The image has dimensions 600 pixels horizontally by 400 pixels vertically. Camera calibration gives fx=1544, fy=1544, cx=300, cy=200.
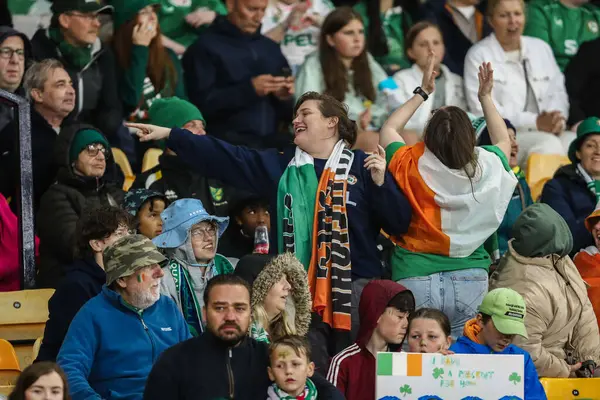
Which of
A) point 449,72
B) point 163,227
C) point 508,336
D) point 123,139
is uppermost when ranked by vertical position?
point 449,72

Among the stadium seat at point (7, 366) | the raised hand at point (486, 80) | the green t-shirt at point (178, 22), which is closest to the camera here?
the stadium seat at point (7, 366)

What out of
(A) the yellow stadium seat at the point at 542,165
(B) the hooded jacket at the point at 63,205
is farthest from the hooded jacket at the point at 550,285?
(A) the yellow stadium seat at the point at 542,165

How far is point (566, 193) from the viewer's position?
1030cm

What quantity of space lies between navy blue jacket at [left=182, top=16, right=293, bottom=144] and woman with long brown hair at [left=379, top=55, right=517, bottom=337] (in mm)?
2947

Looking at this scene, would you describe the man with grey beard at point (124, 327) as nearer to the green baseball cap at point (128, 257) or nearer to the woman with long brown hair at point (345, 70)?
the green baseball cap at point (128, 257)

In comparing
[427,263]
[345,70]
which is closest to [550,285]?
[427,263]

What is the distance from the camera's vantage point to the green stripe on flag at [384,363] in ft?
24.3

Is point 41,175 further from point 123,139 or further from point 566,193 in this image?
point 566,193

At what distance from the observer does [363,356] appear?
8008 mm

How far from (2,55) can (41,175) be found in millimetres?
1028

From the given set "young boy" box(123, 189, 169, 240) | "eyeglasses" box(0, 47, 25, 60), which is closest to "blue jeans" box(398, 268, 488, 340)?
"young boy" box(123, 189, 169, 240)

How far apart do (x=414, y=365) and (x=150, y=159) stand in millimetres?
4111

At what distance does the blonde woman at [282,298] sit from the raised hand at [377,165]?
69cm

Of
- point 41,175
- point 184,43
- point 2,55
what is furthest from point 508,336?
point 184,43
